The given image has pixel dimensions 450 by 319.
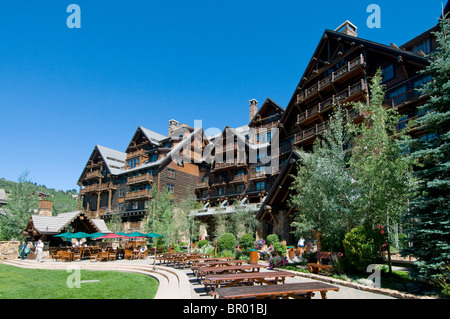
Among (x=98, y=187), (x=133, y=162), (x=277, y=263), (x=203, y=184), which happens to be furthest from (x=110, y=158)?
(x=277, y=263)

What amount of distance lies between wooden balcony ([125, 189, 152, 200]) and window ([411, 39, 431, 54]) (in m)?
36.9

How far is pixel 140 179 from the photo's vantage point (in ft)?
148

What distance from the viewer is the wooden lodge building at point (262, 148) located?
2380 centimetres

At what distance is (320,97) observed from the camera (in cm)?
3123

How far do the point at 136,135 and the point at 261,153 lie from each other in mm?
23571

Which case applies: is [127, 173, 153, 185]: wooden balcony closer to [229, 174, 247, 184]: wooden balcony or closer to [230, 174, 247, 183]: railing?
[229, 174, 247, 184]: wooden balcony

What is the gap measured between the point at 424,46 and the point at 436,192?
22.8m

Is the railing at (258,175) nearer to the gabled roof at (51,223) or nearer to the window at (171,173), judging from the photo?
the window at (171,173)

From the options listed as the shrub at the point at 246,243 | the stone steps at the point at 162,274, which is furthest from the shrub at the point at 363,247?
the shrub at the point at 246,243

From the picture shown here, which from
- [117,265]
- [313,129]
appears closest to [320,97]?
[313,129]

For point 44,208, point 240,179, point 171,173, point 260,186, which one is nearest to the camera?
point 44,208

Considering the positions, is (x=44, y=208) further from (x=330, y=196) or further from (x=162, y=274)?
(x=330, y=196)

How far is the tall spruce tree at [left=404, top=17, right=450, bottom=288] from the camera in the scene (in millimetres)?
8508
